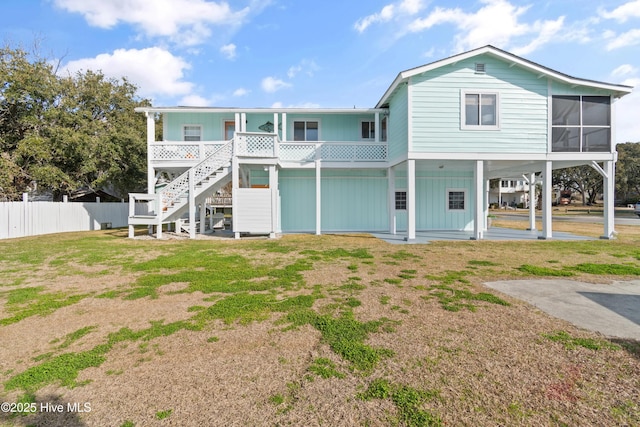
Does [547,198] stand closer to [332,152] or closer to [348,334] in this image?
[332,152]

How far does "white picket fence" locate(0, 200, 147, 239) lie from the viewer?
514 inches

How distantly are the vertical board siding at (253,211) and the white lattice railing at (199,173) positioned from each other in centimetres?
173

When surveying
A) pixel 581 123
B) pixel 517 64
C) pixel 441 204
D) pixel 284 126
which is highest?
pixel 517 64

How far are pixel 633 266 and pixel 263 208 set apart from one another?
10979 millimetres

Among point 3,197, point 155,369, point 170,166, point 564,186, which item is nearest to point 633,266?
point 155,369

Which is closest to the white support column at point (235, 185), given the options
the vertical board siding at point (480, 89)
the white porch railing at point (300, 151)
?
the white porch railing at point (300, 151)

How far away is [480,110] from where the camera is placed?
37.2 feet

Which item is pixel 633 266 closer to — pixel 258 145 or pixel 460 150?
pixel 460 150

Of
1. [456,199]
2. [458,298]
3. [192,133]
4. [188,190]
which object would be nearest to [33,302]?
[458,298]

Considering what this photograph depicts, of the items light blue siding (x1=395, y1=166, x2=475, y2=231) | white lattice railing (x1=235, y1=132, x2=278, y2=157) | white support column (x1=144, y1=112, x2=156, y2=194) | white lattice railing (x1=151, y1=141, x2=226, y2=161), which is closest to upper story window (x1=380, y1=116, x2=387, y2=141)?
light blue siding (x1=395, y1=166, x2=475, y2=231)

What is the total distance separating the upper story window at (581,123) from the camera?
11492mm

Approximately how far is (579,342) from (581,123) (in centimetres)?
1214

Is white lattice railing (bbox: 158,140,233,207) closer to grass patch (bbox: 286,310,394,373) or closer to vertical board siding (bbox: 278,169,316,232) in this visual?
vertical board siding (bbox: 278,169,316,232)

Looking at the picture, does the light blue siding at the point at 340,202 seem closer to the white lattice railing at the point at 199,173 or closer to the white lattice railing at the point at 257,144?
the white lattice railing at the point at 257,144
